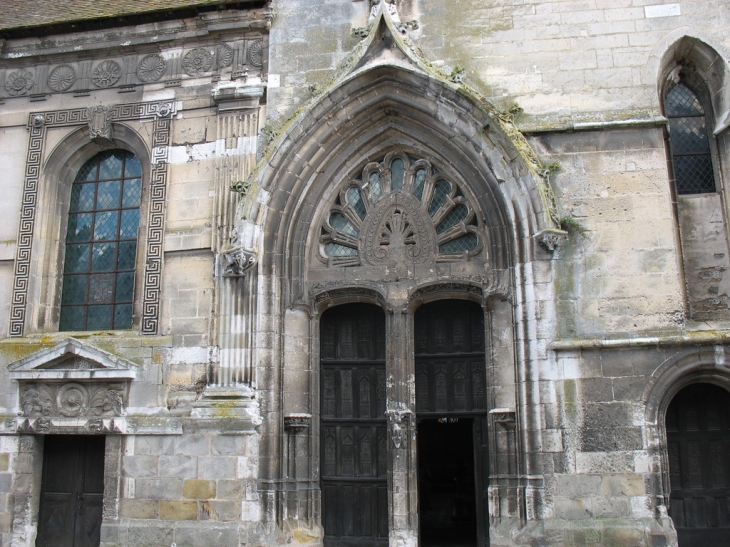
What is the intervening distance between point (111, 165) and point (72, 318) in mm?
2297

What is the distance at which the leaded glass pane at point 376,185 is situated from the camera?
10445 millimetres

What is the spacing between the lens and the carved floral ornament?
1011 cm

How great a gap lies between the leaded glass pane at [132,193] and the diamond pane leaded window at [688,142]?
729 cm

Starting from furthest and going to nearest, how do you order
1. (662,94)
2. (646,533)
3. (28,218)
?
(28,218), (662,94), (646,533)

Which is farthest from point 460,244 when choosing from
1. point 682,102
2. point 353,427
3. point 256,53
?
point 256,53

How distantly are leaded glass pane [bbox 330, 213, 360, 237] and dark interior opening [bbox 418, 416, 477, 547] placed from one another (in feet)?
11.7

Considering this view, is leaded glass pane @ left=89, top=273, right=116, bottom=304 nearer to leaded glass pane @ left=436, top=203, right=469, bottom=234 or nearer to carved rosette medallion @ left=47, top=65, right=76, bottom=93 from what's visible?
carved rosette medallion @ left=47, top=65, right=76, bottom=93

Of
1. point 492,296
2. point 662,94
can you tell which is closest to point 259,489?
point 492,296

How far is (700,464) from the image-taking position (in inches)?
353

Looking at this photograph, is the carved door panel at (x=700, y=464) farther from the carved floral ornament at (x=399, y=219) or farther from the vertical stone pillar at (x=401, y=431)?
the carved floral ornament at (x=399, y=219)

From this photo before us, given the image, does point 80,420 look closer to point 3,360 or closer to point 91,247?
point 3,360

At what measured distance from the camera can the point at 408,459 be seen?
31.4 feet

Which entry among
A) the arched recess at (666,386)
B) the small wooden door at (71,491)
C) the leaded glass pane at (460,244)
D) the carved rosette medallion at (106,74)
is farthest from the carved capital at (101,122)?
the arched recess at (666,386)

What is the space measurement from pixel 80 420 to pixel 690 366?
24.5ft
